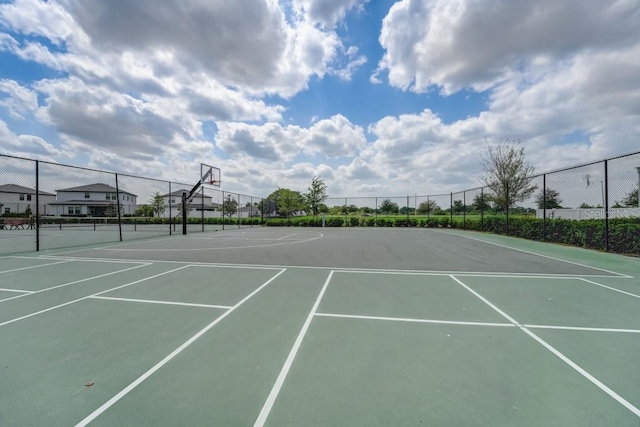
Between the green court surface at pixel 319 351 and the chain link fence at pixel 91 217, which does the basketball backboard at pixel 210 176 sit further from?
the green court surface at pixel 319 351

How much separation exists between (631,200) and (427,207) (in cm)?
1608

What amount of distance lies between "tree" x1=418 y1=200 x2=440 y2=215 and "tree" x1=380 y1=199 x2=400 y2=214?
270 centimetres

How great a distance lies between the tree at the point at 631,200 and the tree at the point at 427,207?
49.7 ft

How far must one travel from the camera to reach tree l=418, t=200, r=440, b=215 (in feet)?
86.2

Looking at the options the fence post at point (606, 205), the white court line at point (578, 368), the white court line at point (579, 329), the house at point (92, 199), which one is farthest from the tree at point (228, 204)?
the house at point (92, 199)

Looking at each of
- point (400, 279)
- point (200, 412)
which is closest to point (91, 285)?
point (200, 412)

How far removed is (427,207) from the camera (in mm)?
26641

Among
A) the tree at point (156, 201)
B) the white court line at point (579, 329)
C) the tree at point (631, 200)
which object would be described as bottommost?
the white court line at point (579, 329)

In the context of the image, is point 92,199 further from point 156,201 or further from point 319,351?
point 319,351

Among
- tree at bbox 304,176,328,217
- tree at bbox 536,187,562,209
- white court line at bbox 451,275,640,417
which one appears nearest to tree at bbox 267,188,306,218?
tree at bbox 304,176,328,217

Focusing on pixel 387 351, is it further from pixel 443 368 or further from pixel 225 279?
pixel 225 279

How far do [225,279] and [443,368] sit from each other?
4.61m

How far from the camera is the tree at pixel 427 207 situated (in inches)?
1035

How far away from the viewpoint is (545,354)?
2750 millimetres
